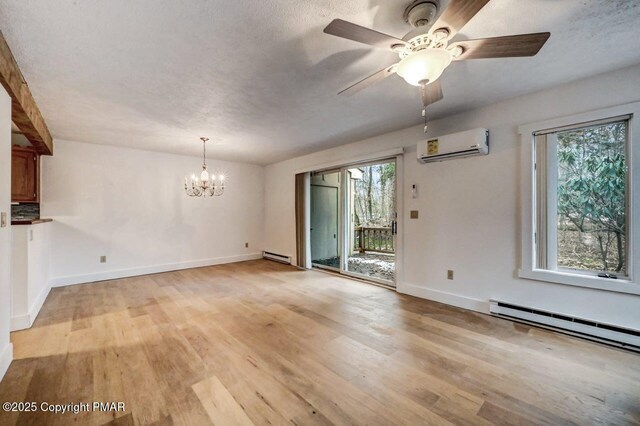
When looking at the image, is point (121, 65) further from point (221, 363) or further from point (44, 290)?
point (44, 290)

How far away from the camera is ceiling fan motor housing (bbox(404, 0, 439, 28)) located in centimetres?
147

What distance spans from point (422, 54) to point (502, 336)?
257cm

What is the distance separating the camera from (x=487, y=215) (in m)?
3.01

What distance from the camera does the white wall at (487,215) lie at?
2.37 metres

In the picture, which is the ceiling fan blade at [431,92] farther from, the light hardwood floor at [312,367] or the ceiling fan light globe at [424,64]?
the light hardwood floor at [312,367]

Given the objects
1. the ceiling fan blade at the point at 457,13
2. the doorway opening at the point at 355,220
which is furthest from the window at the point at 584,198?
the ceiling fan blade at the point at 457,13

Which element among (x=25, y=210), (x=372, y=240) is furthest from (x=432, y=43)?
(x=372, y=240)

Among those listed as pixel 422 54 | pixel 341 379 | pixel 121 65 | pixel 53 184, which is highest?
pixel 121 65

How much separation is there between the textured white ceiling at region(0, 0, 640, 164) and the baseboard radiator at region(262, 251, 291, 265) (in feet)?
10.6

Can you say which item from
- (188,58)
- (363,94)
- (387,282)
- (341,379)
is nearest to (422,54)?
(363,94)

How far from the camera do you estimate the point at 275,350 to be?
7.39 feet

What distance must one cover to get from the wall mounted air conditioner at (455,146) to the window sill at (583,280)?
139cm

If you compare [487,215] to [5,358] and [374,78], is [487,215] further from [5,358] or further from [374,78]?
[5,358]

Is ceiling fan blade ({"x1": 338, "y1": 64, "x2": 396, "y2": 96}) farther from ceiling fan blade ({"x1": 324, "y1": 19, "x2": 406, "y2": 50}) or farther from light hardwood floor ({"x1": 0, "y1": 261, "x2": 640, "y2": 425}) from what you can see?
light hardwood floor ({"x1": 0, "y1": 261, "x2": 640, "y2": 425})
